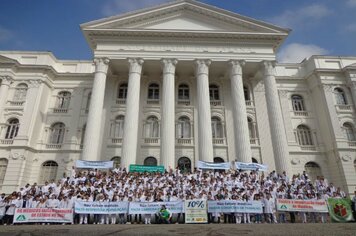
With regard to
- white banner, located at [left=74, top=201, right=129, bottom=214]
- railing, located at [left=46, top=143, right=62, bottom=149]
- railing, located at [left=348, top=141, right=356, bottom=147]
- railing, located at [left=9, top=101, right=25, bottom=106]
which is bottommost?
white banner, located at [left=74, top=201, right=129, bottom=214]

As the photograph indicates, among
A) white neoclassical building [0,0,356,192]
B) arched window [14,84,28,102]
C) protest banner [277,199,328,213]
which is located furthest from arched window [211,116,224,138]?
arched window [14,84,28,102]

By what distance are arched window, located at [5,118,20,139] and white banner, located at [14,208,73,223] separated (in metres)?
15.4

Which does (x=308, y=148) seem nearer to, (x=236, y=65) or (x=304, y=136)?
(x=304, y=136)

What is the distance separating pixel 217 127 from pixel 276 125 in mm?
5911

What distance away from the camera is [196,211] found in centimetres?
1080

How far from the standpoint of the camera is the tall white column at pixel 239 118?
65.0 feet

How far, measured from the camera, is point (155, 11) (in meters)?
23.5

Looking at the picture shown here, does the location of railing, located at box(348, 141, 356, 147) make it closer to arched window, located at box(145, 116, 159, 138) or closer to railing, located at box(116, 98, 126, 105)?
arched window, located at box(145, 116, 159, 138)

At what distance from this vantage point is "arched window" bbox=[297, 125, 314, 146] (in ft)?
82.9

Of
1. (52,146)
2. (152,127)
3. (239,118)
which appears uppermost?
(152,127)

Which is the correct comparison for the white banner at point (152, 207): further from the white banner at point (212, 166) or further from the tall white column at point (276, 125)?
the tall white column at point (276, 125)

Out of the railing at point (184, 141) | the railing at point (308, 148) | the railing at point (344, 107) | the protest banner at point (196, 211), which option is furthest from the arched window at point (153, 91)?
the railing at point (344, 107)

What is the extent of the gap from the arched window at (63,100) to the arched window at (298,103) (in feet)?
78.0

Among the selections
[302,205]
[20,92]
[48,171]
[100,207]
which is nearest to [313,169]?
[302,205]
